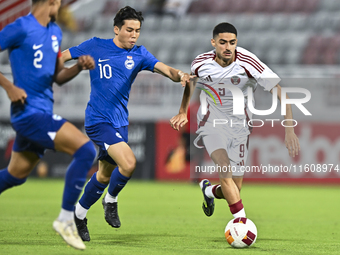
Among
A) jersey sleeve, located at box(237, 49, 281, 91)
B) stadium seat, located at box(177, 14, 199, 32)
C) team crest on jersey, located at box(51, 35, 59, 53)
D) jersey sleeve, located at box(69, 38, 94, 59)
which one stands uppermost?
team crest on jersey, located at box(51, 35, 59, 53)

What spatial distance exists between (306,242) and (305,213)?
125 inches

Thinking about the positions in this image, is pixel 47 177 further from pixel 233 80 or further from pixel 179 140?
pixel 233 80

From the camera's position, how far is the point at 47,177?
14969 mm

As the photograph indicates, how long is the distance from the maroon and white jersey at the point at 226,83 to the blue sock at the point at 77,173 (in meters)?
2.12

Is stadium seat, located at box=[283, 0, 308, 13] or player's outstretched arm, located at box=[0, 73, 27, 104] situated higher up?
player's outstretched arm, located at box=[0, 73, 27, 104]

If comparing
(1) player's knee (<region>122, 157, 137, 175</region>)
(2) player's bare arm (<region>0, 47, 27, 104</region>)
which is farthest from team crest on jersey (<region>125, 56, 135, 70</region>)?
(2) player's bare arm (<region>0, 47, 27, 104</region>)

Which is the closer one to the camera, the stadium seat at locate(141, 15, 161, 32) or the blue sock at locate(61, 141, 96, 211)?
the blue sock at locate(61, 141, 96, 211)

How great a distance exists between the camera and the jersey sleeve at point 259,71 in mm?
5980

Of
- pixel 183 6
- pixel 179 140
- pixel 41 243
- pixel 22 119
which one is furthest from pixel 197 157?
pixel 22 119

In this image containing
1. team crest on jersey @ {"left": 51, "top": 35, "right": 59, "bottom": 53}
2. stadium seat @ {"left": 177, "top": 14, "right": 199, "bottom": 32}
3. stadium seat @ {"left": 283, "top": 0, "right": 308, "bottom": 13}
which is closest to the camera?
team crest on jersey @ {"left": 51, "top": 35, "right": 59, "bottom": 53}

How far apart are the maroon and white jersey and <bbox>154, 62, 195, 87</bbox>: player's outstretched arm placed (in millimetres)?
516

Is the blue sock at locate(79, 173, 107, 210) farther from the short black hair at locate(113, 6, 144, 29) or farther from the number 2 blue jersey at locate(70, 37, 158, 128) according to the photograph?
the short black hair at locate(113, 6, 144, 29)

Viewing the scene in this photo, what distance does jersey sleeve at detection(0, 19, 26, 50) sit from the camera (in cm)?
430

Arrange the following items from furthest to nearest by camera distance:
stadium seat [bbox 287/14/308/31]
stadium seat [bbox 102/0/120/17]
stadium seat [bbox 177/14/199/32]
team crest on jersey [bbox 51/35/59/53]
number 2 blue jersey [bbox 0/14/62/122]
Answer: stadium seat [bbox 102/0/120/17], stadium seat [bbox 177/14/199/32], stadium seat [bbox 287/14/308/31], team crest on jersey [bbox 51/35/59/53], number 2 blue jersey [bbox 0/14/62/122]
